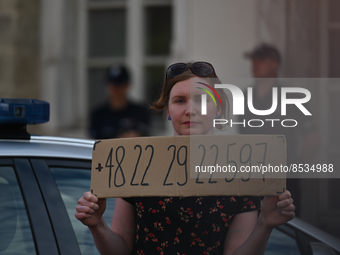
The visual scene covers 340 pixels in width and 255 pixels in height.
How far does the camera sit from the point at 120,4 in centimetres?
600

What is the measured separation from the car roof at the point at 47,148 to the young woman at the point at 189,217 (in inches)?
19.0

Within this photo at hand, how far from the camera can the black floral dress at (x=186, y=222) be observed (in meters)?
1.45

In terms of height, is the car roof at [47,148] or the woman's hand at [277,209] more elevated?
the car roof at [47,148]

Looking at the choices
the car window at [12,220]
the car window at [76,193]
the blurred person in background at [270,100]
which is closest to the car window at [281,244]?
the car window at [76,193]

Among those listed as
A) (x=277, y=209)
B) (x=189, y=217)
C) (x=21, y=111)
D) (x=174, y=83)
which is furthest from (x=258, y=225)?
(x=21, y=111)

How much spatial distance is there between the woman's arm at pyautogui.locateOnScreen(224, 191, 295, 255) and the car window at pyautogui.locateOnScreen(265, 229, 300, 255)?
58 centimetres

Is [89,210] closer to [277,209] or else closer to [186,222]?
[186,222]

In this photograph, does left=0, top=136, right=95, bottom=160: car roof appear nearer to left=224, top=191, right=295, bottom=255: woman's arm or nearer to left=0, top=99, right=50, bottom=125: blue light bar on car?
left=0, top=99, right=50, bottom=125: blue light bar on car

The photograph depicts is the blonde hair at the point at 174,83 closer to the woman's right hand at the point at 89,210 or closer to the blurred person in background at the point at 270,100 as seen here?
the woman's right hand at the point at 89,210

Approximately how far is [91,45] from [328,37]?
298 cm

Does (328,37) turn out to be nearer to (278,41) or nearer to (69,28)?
(278,41)

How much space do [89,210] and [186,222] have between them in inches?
11.7

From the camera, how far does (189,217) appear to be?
1.44 metres

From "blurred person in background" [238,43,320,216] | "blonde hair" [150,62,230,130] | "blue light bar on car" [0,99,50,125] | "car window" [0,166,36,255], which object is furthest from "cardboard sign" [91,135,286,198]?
"blurred person in background" [238,43,320,216]
